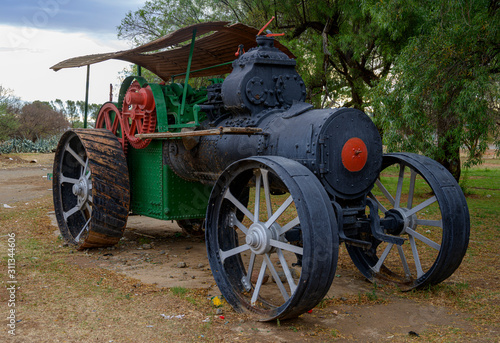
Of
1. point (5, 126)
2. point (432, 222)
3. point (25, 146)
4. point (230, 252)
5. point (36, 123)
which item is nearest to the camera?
point (230, 252)

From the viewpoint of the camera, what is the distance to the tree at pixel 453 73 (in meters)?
7.63

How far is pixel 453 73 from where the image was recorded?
27.0ft

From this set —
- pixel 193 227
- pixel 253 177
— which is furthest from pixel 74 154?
pixel 253 177

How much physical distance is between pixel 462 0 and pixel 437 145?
4094mm

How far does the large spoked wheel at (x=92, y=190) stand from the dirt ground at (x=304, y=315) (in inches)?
11.7

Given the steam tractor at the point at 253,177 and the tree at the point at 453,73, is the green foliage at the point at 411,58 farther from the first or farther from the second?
the steam tractor at the point at 253,177

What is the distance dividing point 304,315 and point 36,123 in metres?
41.6

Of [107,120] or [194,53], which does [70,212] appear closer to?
[107,120]

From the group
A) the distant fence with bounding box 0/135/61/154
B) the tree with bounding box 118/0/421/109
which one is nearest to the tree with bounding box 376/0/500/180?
the tree with bounding box 118/0/421/109

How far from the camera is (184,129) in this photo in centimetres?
607

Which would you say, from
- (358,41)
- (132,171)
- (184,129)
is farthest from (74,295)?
(358,41)

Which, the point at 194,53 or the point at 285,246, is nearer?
the point at 285,246

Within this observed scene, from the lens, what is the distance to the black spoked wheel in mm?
8188

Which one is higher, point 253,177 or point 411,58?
point 411,58
